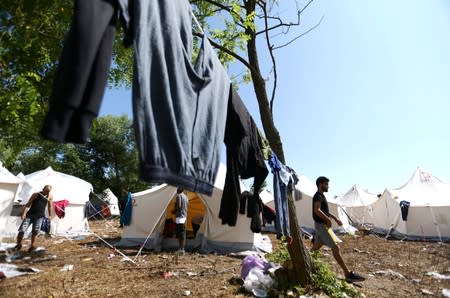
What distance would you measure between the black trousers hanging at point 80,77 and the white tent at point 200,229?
24.8 ft

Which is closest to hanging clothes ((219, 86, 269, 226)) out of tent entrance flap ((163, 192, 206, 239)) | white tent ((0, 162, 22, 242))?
tent entrance flap ((163, 192, 206, 239))

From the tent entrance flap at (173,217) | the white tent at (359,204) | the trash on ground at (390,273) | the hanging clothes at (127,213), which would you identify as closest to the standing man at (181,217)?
the tent entrance flap at (173,217)

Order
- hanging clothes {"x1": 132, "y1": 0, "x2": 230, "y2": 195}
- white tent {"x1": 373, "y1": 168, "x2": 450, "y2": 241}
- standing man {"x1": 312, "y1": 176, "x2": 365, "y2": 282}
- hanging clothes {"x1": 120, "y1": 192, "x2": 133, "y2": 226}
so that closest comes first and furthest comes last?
hanging clothes {"x1": 132, "y1": 0, "x2": 230, "y2": 195}
standing man {"x1": 312, "y1": 176, "x2": 365, "y2": 282}
hanging clothes {"x1": 120, "y1": 192, "x2": 133, "y2": 226}
white tent {"x1": 373, "y1": 168, "x2": 450, "y2": 241}

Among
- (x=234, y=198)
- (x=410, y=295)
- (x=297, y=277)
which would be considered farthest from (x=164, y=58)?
(x=410, y=295)

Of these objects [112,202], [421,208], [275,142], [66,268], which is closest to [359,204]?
[421,208]

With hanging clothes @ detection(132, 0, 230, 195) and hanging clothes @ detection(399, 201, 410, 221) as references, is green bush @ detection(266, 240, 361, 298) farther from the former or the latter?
hanging clothes @ detection(399, 201, 410, 221)

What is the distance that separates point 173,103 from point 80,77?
0.69 m

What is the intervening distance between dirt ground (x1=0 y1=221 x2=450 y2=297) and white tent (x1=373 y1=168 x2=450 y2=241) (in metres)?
5.12

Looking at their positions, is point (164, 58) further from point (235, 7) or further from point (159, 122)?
point (235, 7)

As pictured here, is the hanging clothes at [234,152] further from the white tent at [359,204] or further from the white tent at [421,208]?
the white tent at [359,204]

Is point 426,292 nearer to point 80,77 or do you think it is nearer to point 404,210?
point 80,77

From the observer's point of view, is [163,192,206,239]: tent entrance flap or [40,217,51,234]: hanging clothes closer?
[163,192,206,239]: tent entrance flap

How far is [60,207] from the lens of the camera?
42.1 ft

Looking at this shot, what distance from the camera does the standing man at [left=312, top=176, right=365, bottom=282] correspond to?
239 inches
